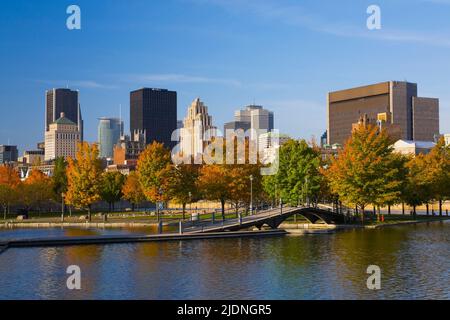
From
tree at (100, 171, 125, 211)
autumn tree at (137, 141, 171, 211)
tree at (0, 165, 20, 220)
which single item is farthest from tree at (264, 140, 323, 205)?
tree at (100, 171, 125, 211)

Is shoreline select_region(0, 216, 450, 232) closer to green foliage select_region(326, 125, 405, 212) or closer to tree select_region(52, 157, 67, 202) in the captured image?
green foliage select_region(326, 125, 405, 212)

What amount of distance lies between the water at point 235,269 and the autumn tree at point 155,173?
36578mm

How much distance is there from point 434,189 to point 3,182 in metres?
90.6

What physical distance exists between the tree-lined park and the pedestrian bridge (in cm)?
306

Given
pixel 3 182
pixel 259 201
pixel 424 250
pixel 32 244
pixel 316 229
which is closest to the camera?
pixel 424 250

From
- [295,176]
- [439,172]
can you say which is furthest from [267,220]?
[439,172]

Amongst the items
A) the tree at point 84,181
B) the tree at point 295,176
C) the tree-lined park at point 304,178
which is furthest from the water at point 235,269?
the tree at point 84,181

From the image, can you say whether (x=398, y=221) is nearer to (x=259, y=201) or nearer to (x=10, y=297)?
(x=259, y=201)

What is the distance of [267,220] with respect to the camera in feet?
263

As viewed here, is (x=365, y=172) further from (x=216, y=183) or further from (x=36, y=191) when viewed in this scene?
(x=36, y=191)

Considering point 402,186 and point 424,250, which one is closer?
point 424,250

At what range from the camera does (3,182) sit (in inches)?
5674

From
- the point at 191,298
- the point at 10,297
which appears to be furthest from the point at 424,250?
the point at 10,297

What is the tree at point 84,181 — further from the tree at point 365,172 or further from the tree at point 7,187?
the tree at point 365,172
